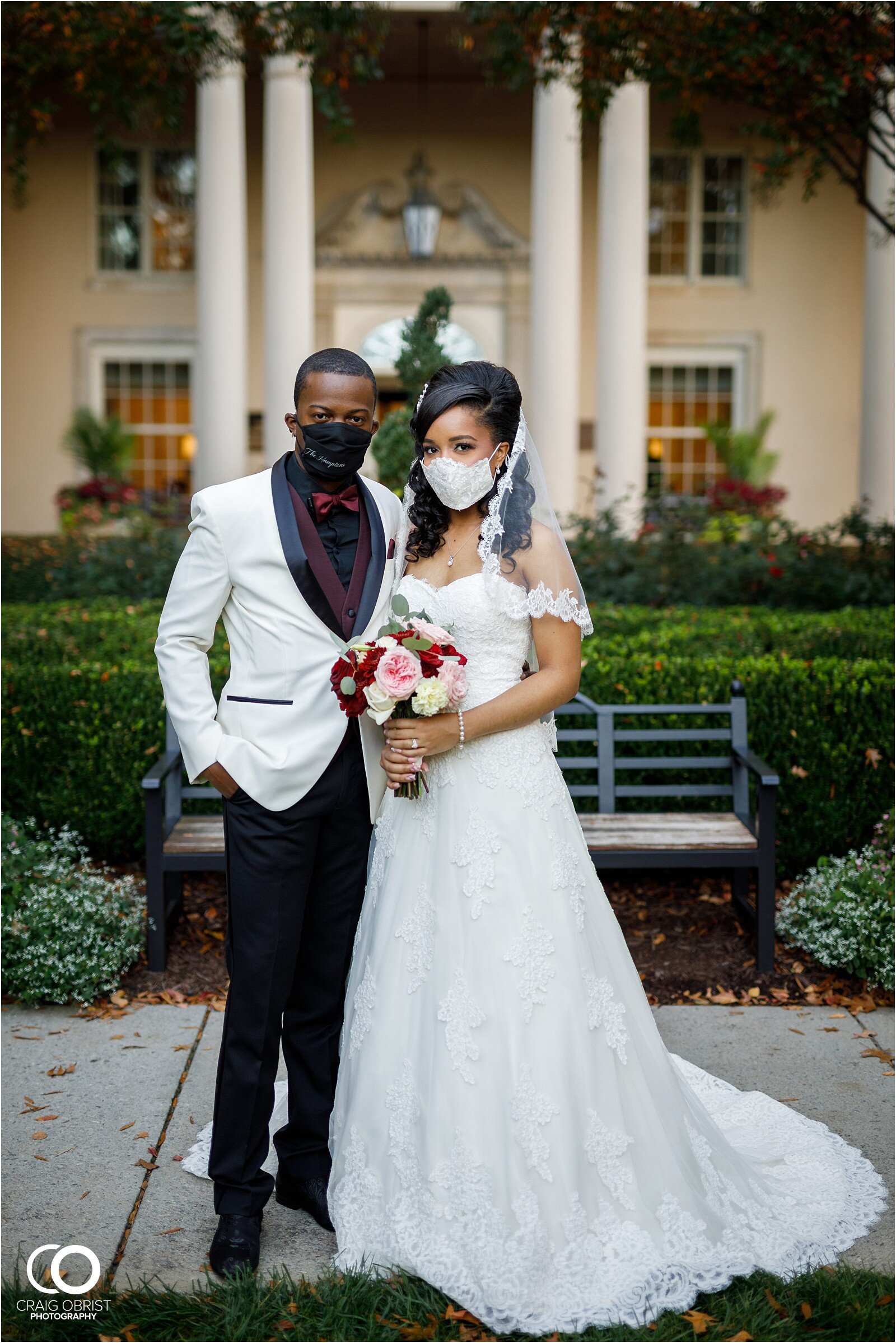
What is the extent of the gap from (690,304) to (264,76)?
7448 millimetres

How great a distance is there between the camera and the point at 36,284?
692 inches

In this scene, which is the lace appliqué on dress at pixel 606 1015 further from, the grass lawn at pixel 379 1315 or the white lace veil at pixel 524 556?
the white lace veil at pixel 524 556

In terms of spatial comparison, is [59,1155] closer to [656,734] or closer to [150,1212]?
[150,1212]

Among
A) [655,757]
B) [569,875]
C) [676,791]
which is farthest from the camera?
[655,757]

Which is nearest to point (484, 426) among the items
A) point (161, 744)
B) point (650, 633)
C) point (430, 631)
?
point (430, 631)

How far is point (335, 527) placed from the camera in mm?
3057

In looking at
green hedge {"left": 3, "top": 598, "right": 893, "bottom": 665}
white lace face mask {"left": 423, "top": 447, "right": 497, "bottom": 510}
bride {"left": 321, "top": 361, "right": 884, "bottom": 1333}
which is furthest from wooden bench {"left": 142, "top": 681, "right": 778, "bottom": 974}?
white lace face mask {"left": 423, "top": 447, "right": 497, "bottom": 510}

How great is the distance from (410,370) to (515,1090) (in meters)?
5.30

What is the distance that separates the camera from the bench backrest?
547 cm

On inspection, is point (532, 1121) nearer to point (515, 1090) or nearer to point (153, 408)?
point (515, 1090)

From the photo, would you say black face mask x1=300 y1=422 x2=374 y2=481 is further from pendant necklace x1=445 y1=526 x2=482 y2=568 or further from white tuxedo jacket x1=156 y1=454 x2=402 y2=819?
pendant necklace x1=445 y1=526 x2=482 y2=568

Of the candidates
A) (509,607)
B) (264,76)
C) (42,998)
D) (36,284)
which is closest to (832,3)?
(509,607)

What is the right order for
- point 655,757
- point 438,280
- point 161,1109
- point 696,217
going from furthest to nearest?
point 696,217 < point 438,280 < point 655,757 < point 161,1109

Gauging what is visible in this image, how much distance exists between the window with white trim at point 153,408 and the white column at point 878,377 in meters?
9.87
